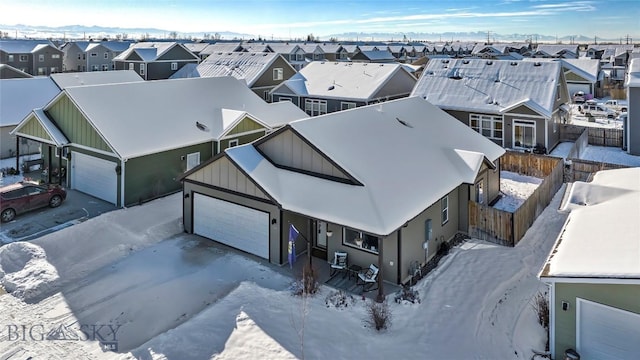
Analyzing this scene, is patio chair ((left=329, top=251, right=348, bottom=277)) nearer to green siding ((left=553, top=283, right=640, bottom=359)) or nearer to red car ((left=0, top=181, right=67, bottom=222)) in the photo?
green siding ((left=553, top=283, right=640, bottom=359))

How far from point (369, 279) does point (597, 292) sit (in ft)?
18.9

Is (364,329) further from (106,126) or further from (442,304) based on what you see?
(106,126)

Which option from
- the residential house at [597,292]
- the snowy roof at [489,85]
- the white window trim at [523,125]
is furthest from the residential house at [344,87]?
the residential house at [597,292]

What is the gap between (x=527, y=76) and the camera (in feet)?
100

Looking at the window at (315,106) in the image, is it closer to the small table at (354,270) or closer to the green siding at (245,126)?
the green siding at (245,126)

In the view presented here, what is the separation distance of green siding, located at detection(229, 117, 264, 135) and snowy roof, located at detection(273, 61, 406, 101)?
11717mm

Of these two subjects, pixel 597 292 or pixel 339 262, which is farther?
pixel 339 262

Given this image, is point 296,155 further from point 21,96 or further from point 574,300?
point 21,96

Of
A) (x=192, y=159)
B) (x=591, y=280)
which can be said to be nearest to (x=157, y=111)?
(x=192, y=159)

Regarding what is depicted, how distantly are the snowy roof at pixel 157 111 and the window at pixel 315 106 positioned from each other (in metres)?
9.34

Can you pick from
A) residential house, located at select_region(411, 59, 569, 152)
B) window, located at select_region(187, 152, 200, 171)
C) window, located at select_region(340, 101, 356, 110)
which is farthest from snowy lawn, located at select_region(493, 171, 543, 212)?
window, located at select_region(187, 152, 200, 171)

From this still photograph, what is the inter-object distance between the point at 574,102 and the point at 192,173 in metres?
46.8

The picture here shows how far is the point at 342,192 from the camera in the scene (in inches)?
557

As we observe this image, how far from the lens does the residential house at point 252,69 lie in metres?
43.4
